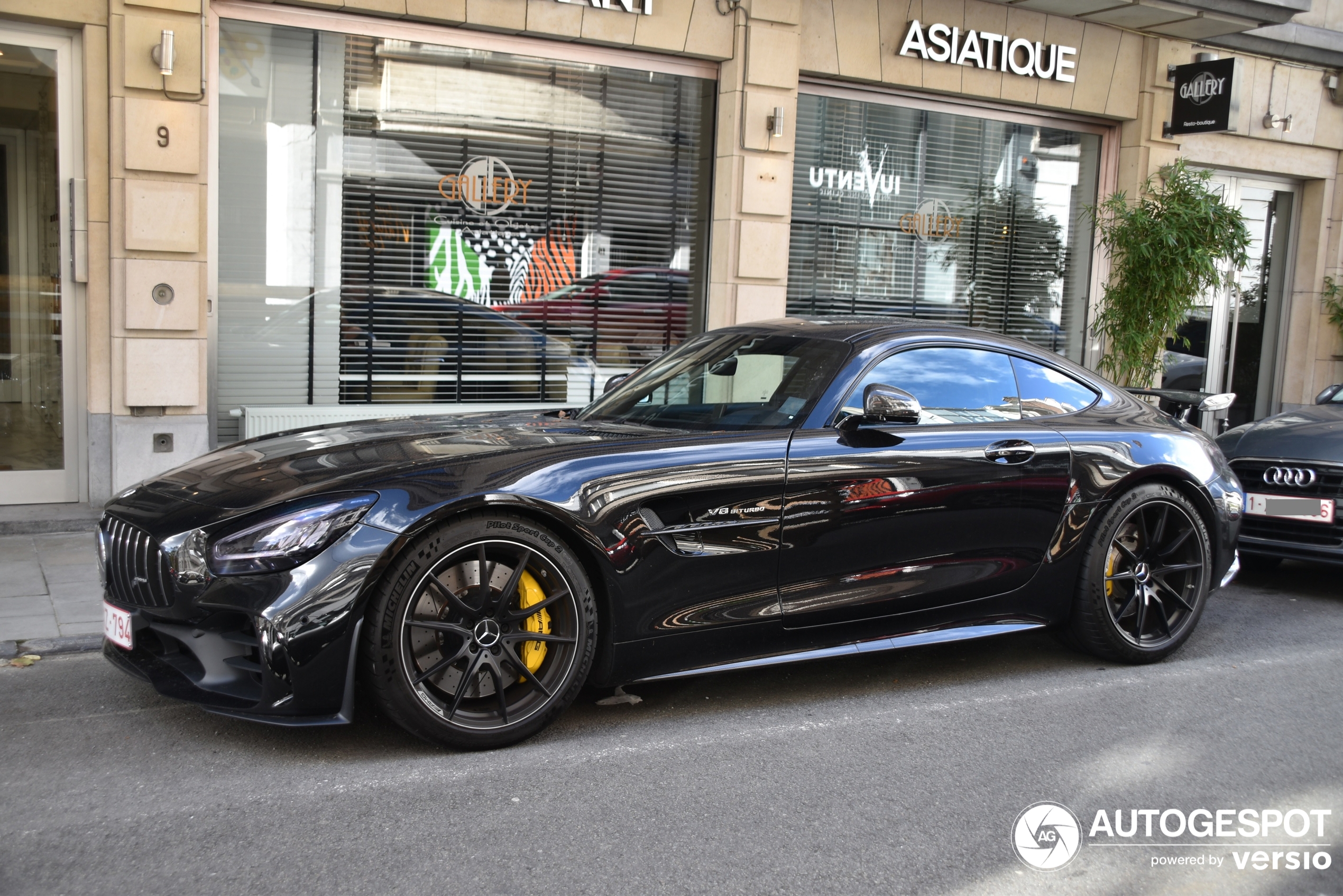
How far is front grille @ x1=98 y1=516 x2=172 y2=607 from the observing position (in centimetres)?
362

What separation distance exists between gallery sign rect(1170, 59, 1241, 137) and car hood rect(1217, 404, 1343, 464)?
5153mm

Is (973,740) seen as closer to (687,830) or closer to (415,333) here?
(687,830)

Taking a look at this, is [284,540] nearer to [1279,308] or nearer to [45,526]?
[45,526]

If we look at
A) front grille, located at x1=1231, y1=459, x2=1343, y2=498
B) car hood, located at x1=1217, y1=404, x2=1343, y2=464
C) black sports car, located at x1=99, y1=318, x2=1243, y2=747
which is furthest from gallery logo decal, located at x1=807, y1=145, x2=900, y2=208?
black sports car, located at x1=99, y1=318, x2=1243, y2=747

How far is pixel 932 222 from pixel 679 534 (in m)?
8.42

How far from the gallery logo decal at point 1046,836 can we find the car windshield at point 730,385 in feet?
5.25

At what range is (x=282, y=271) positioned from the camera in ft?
28.4

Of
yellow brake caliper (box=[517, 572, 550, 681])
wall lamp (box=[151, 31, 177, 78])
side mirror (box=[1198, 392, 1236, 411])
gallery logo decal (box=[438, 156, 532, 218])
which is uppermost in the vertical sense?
wall lamp (box=[151, 31, 177, 78])

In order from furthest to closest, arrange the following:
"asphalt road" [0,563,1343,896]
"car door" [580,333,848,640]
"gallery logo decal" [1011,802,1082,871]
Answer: "car door" [580,333,848,640]
"gallery logo decal" [1011,802,1082,871]
"asphalt road" [0,563,1343,896]

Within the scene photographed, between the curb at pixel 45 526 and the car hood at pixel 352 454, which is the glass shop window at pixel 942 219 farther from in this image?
the car hood at pixel 352 454

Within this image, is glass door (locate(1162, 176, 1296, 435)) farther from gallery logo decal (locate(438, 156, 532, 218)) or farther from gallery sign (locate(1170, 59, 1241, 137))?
gallery logo decal (locate(438, 156, 532, 218))

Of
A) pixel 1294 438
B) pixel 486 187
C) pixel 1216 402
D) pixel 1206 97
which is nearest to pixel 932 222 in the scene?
pixel 1206 97

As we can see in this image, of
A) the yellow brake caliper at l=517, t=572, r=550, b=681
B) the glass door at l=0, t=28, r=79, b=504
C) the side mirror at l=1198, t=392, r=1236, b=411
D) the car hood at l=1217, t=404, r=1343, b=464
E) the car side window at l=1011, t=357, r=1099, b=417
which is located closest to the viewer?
the yellow brake caliper at l=517, t=572, r=550, b=681

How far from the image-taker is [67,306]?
306 inches
